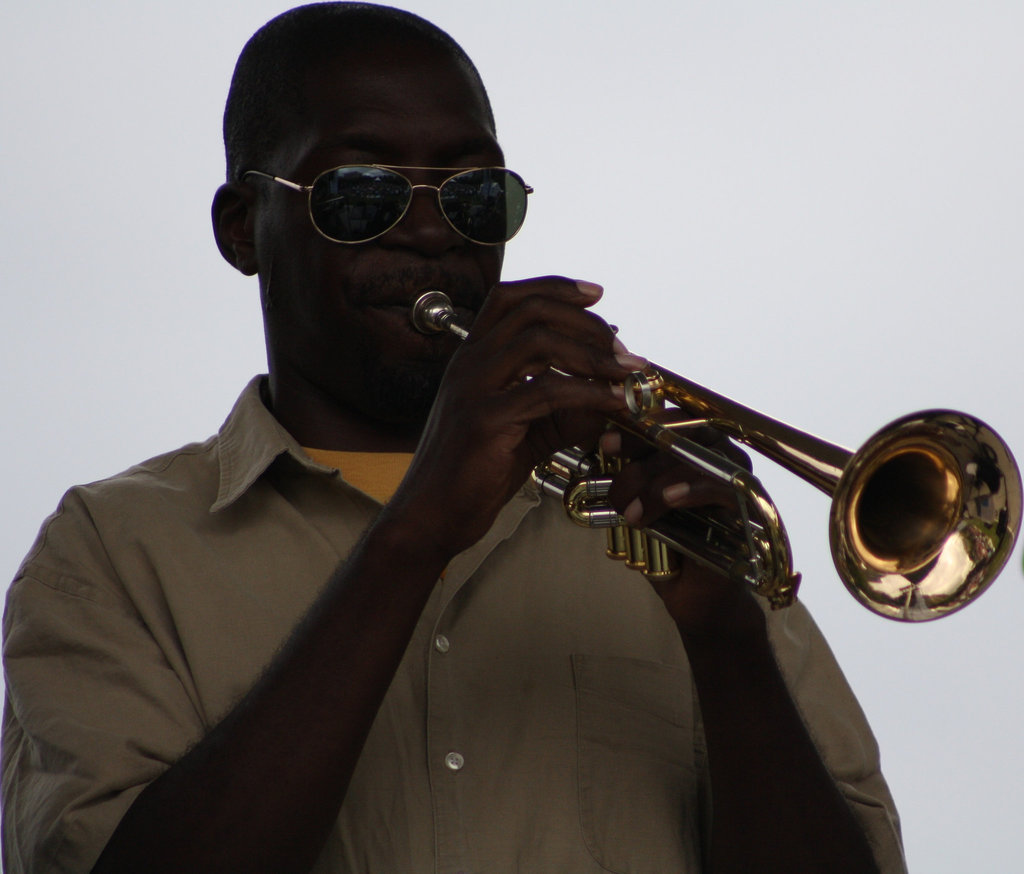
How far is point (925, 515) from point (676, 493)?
33 cm

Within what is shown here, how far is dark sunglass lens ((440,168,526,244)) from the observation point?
2469 mm

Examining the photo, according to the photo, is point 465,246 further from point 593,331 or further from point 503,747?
point 503,747

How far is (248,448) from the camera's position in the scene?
2453mm

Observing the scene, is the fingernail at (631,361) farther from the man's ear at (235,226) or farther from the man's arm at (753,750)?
the man's ear at (235,226)

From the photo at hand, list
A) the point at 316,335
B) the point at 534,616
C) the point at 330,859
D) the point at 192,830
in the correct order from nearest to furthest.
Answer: the point at 192,830 < the point at 330,859 < the point at 534,616 < the point at 316,335

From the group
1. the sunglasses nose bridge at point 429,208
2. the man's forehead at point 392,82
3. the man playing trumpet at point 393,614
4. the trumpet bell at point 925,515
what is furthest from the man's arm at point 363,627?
the man's forehead at point 392,82

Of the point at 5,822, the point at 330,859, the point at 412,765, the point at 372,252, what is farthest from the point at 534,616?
the point at 5,822

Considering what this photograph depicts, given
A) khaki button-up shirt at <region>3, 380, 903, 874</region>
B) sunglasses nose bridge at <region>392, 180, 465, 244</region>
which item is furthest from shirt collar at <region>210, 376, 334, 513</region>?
sunglasses nose bridge at <region>392, 180, 465, 244</region>

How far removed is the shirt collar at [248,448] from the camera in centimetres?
237

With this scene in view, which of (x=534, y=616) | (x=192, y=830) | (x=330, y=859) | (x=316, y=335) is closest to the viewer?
(x=192, y=830)

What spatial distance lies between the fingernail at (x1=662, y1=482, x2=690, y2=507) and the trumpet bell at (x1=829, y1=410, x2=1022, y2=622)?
20 centimetres

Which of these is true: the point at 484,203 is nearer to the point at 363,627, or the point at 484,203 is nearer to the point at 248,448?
the point at 248,448

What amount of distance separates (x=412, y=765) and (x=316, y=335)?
75 cm

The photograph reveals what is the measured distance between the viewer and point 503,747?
2.22 meters
